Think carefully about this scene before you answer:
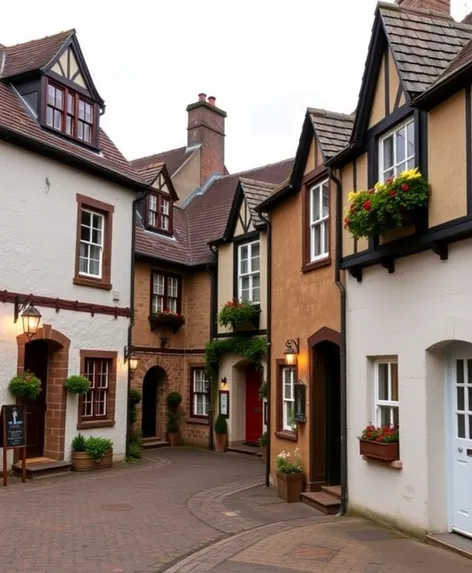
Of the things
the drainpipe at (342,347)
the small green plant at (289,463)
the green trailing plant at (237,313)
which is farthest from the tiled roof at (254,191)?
the small green plant at (289,463)

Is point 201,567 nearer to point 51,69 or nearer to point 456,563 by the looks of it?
point 456,563

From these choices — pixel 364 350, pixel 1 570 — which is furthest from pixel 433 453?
pixel 1 570

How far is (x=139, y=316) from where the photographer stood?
20438mm

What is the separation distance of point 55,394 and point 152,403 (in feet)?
23.1

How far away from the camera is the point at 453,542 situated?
7949mm

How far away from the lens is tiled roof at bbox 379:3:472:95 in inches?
362

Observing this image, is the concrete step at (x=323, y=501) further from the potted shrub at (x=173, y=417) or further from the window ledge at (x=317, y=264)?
the potted shrub at (x=173, y=417)

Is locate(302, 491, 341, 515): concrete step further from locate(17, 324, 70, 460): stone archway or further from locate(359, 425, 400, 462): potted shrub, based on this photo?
locate(17, 324, 70, 460): stone archway

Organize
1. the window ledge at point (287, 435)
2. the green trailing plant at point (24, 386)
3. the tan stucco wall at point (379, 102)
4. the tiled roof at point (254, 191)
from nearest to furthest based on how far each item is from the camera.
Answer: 1. the tan stucco wall at point (379, 102)
2. the window ledge at point (287, 435)
3. the green trailing plant at point (24, 386)
4. the tiled roof at point (254, 191)

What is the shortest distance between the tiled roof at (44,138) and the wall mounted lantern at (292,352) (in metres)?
6.89

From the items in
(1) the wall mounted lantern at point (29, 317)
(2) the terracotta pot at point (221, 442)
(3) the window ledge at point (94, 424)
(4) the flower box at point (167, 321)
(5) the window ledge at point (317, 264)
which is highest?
(5) the window ledge at point (317, 264)

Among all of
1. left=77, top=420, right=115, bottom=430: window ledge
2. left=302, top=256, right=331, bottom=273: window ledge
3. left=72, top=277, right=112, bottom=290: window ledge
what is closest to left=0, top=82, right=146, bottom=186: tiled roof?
left=72, top=277, right=112, bottom=290: window ledge

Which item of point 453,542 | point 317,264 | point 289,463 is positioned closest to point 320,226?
point 317,264

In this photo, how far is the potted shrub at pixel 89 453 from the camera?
49.8ft
